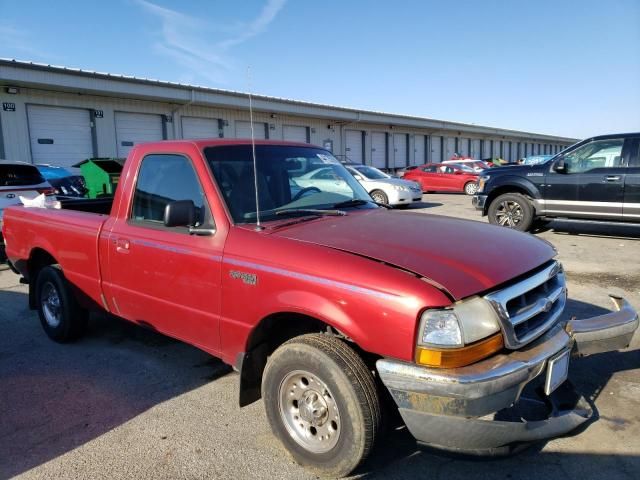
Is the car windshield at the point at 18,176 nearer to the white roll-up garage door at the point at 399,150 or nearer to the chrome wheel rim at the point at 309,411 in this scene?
the chrome wheel rim at the point at 309,411

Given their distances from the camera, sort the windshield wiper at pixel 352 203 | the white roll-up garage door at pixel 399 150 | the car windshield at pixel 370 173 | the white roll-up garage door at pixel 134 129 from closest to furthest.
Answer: the windshield wiper at pixel 352 203 < the car windshield at pixel 370 173 < the white roll-up garage door at pixel 134 129 < the white roll-up garage door at pixel 399 150

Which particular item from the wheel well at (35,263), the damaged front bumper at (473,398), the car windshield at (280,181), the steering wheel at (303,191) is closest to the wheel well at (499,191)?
the car windshield at (280,181)

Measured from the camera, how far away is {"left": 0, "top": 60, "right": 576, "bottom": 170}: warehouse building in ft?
55.2

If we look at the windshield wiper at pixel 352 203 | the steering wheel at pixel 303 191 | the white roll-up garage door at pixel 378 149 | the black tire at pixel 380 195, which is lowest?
the black tire at pixel 380 195

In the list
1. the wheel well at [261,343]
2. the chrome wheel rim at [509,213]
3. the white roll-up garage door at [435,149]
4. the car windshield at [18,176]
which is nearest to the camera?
the wheel well at [261,343]

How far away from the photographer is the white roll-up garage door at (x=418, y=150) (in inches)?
1555

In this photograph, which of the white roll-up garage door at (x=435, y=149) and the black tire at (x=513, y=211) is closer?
the black tire at (x=513, y=211)

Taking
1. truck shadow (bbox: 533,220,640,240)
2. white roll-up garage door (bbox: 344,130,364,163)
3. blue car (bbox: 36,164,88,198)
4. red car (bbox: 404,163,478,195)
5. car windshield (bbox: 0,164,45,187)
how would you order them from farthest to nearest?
white roll-up garage door (bbox: 344,130,364,163), red car (bbox: 404,163,478,195), blue car (bbox: 36,164,88,198), car windshield (bbox: 0,164,45,187), truck shadow (bbox: 533,220,640,240)

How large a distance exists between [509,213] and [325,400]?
8.91 meters

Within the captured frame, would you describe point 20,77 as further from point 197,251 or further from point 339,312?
point 339,312

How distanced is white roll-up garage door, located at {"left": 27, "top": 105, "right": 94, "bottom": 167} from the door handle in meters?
16.5

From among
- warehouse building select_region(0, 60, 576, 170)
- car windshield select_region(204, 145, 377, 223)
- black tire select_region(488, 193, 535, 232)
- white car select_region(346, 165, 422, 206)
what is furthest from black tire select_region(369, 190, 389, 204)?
car windshield select_region(204, 145, 377, 223)

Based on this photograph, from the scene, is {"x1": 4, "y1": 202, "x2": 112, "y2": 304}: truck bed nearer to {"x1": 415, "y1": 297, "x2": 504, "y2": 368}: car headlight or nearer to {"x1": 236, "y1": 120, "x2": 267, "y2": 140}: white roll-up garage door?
{"x1": 415, "y1": 297, "x2": 504, "y2": 368}: car headlight

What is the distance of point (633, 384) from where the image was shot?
12.2 feet
